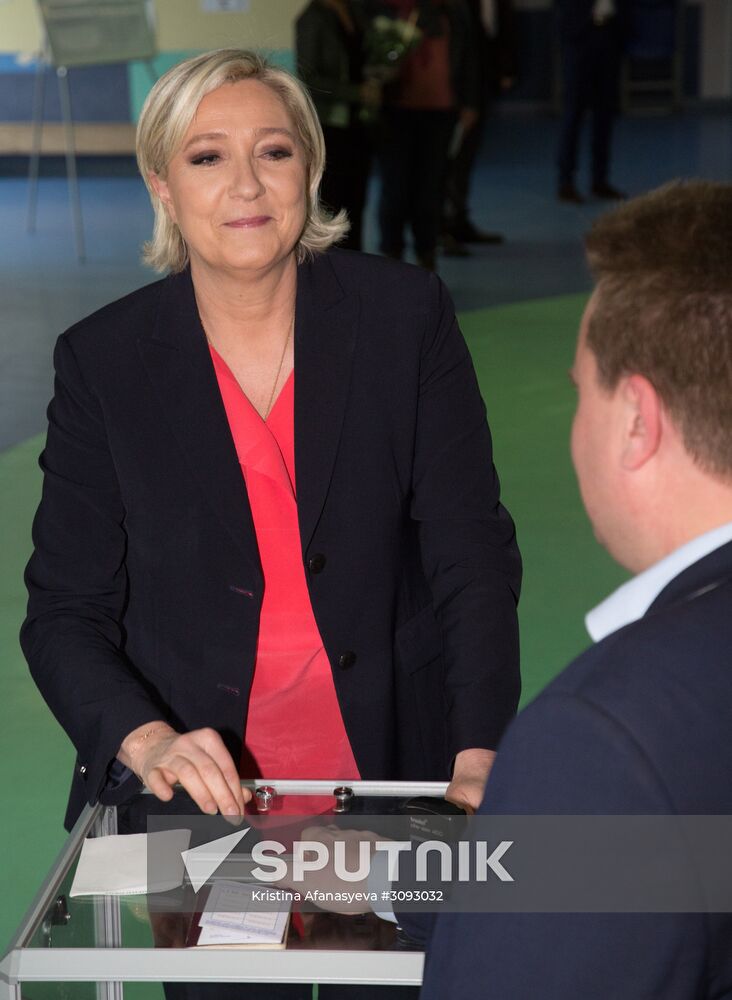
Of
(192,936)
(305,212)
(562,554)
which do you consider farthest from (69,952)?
(562,554)

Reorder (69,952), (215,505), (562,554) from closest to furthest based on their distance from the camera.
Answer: (69,952) → (215,505) → (562,554)

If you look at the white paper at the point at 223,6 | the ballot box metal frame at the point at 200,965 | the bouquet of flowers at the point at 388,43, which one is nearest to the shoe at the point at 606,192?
the bouquet of flowers at the point at 388,43

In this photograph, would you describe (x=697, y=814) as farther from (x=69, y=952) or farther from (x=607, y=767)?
(x=69, y=952)

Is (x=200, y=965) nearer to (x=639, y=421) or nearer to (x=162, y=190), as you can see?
(x=639, y=421)

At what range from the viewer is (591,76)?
9.64m

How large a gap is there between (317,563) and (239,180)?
0.52 m

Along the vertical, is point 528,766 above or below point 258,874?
above

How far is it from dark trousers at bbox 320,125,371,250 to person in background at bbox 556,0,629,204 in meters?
3.09

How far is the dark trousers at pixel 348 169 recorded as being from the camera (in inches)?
263

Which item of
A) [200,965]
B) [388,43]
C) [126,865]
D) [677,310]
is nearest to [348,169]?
[388,43]

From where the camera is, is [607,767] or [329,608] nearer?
[607,767]

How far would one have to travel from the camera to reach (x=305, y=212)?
1866mm

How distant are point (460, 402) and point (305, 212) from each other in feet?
1.12

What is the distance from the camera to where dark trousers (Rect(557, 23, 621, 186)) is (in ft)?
31.2
